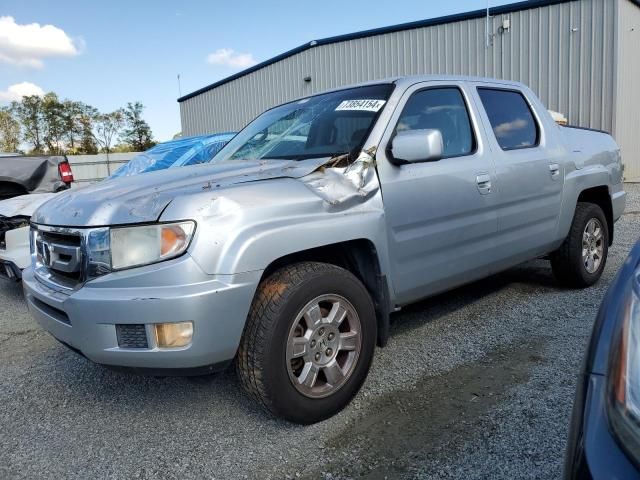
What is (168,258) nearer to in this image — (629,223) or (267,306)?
(267,306)

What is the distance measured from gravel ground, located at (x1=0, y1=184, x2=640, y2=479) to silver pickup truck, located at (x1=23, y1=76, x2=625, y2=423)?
26cm

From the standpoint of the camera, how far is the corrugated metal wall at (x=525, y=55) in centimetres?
1248

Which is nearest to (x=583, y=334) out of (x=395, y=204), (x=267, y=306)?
(x=395, y=204)

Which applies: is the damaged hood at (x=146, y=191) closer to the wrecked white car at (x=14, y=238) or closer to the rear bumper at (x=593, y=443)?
the rear bumper at (x=593, y=443)

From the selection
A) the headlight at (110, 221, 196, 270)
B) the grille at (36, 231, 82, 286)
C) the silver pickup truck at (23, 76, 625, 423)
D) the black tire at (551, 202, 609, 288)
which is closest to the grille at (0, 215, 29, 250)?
the silver pickup truck at (23, 76, 625, 423)

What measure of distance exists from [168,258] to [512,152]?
2.69 m

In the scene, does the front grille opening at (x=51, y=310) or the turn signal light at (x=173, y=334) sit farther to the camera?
the front grille opening at (x=51, y=310)

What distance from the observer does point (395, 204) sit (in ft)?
10.1

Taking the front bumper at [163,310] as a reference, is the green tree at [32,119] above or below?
above

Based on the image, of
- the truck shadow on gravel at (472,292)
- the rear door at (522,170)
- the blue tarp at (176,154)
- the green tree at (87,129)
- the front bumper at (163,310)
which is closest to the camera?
the front bumper at (163,310)

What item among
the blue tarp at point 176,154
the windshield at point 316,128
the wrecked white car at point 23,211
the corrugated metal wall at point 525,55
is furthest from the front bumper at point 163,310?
the corrugated metal wall at point 525,55

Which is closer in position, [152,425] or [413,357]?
[152,425]

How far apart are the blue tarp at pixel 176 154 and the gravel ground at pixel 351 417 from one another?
12.1ft

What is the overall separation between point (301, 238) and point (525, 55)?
12654mm
